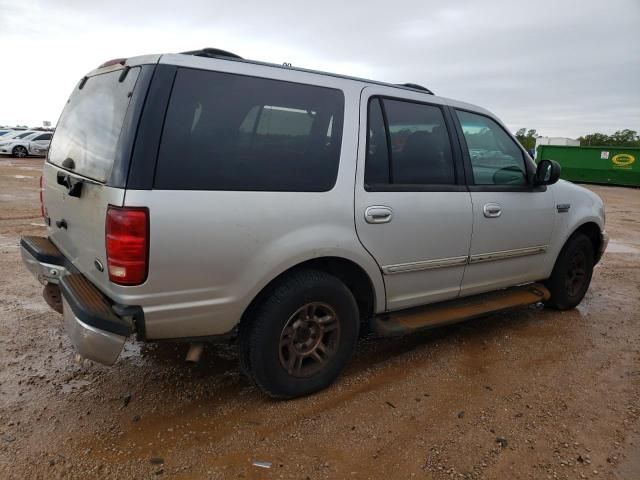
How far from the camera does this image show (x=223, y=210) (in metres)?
2.46

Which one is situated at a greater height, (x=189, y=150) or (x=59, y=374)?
(x=189, y=150)

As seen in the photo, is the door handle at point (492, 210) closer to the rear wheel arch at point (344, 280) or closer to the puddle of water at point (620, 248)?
the rear wheel arch at point (344, 280)

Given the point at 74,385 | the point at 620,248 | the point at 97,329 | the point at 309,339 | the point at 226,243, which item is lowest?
the point at 74,385

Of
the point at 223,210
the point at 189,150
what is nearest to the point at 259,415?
the point at 223,210

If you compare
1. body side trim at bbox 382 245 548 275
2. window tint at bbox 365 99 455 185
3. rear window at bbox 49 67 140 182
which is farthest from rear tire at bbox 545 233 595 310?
rear window at bbox 49 67 140 182

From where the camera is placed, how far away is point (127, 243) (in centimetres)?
226

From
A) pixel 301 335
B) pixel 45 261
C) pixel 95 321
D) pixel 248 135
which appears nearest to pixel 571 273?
pixel 301 335

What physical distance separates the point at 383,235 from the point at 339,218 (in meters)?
0.36

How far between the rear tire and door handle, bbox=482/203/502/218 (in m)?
1.23

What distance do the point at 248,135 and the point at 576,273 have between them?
3752mm

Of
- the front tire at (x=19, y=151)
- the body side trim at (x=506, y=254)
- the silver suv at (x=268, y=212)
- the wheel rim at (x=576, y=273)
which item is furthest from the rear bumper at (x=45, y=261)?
the front tire at (x=19, y=151)

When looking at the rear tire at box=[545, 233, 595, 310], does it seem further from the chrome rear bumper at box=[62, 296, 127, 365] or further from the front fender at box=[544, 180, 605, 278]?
the chrome rear bumper at box=[62, 296, 127, 365]

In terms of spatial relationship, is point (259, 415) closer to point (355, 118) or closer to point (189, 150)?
point (189, 150)

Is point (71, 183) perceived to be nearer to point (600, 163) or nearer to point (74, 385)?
point (74, 385)
